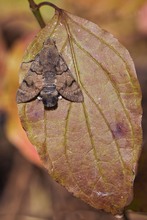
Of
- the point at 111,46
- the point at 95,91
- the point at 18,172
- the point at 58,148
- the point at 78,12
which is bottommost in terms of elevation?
the point at 18,172

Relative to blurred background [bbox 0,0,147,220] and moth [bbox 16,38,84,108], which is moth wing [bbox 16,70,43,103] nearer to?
moth [bbox 16,38,84,108]

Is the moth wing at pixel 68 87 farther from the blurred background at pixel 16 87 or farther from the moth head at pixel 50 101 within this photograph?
the blurred background at pixel 16 87

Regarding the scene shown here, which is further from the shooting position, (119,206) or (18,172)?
(18,172)

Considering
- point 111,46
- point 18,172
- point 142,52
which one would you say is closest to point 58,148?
point 111,46

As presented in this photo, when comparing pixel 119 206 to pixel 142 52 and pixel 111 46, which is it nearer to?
pixel 111 46

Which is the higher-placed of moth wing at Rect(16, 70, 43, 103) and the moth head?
→ moth wing at Rect(16, 70, 43, 103)

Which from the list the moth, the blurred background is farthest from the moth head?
the blurred background
